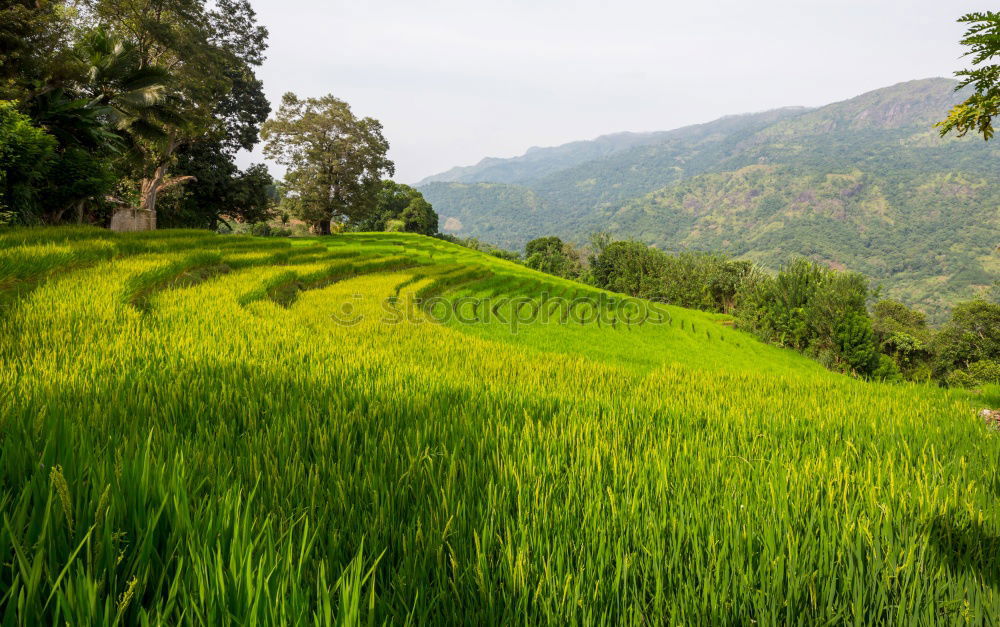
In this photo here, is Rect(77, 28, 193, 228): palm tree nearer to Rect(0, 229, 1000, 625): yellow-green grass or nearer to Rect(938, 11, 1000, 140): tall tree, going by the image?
Rect(0, 229, 1000, 625): yellow-green grass

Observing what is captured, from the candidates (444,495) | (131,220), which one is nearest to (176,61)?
(131,220)

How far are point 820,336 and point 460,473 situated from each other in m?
22.4

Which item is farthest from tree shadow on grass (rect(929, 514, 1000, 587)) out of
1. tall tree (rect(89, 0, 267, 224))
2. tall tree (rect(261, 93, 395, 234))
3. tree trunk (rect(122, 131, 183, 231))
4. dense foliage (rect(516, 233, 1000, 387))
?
tall tree (rect(261, 93, 395, 234))

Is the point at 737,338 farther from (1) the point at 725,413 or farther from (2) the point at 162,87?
(2) the point at 162,87

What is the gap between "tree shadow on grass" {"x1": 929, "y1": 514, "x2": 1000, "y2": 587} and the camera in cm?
123

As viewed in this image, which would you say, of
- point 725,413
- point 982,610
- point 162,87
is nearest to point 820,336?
point 725,413

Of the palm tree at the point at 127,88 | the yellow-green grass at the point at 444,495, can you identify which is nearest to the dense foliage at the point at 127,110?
the palm tree at the point at 127,88

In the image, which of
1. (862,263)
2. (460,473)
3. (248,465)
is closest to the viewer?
(248,465)

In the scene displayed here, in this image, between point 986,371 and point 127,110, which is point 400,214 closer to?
point 127,110

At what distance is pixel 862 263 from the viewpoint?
160250mm

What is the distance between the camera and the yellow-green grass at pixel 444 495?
34.3 inches

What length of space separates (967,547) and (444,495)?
1.74 m

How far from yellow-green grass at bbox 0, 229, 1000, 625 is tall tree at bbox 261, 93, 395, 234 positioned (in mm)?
32913

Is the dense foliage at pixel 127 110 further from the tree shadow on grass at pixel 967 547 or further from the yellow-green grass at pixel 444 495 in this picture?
the tree shadow on grass at pixel 967 547
